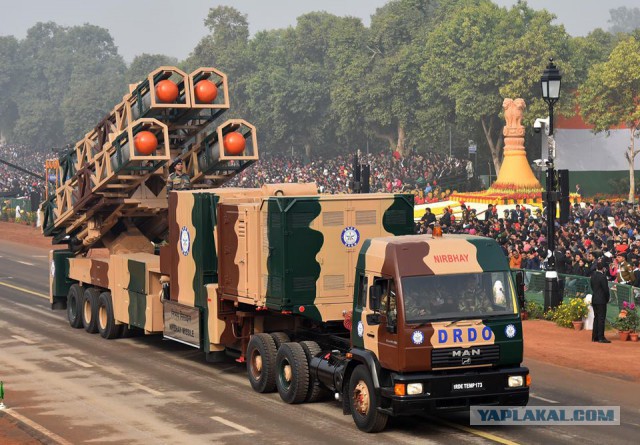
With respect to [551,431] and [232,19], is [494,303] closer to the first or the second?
[551,431]

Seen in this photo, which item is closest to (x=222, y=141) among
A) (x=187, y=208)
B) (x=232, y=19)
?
(x=187, y=208)

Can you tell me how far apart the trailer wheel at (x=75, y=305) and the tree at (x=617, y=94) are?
48.2 meters

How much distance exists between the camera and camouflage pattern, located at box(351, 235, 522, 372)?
1686 centimetres

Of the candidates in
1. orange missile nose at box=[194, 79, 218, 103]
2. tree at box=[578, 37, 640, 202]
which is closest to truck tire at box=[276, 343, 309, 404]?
orange missile nose at box=[194, 79, 218, 103]

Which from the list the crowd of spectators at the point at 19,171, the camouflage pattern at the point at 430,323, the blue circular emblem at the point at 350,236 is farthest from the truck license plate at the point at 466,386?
the crowd of spectators at the point at 19,171

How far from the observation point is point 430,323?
16938 mm

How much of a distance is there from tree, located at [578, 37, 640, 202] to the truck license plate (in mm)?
57150

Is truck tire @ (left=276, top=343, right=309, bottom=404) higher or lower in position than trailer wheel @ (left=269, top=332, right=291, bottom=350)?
lower

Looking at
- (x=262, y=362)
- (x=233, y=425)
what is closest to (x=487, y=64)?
(x=262, y=362)

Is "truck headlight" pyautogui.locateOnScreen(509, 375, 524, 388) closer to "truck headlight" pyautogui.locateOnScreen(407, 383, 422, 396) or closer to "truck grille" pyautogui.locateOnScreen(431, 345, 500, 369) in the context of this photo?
"truck grille" pyautogui.locateOnScreen(431, 345, 500, 369)

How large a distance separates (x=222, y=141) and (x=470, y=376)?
35.7 ft

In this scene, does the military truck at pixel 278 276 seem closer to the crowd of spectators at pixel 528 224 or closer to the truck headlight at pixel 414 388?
the truck headlight at pixel 414 388

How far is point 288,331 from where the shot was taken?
21438 millimetres

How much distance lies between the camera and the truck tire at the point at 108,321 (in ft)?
91.1
